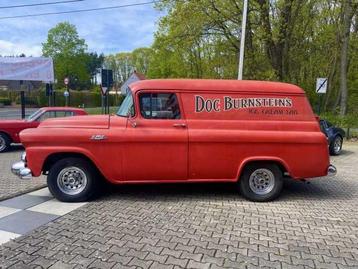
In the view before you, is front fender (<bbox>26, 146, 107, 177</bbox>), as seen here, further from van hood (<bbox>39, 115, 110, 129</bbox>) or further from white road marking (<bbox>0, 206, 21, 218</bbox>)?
white road marking (<bbox>0, 206, 21, 218</bbox>)

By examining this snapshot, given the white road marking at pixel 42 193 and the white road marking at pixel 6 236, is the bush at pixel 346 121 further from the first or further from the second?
the white road marking at pixel 6 236

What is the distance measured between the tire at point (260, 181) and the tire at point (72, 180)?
2512 millimetres

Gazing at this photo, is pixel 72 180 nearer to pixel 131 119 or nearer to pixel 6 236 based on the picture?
pixel 131 119

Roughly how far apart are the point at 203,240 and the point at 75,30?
63.1 meters

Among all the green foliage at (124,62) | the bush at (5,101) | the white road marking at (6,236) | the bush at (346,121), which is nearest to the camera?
the white road marking at (6,236)

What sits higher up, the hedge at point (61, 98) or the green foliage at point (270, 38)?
the green foliage at point (270, 38)

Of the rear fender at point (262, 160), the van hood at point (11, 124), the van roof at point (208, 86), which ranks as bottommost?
the rear fender at point (262, 160)

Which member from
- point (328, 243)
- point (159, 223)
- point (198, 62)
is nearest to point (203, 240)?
point (159, 223)

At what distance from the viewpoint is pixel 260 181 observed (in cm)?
629

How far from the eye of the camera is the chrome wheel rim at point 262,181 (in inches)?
246

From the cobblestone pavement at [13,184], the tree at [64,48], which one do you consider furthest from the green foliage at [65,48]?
the cobblestone pavement at [13,184]

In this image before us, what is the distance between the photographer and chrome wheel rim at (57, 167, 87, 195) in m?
6.00

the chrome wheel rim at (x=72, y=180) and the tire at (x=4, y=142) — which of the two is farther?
the tire at (x=4, y=142)

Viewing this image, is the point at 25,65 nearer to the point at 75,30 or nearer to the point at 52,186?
the point at 52,186
